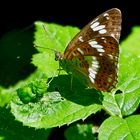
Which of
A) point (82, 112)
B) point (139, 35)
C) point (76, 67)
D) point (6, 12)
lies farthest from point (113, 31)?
point (6, 12)

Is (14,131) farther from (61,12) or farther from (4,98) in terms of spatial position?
(61,12)

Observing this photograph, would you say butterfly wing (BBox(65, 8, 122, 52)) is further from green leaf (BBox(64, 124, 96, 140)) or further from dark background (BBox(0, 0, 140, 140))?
dark background (BBox(0, 0, 140, 140))

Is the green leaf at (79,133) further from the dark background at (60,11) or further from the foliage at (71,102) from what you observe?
the dark background at (60,11)

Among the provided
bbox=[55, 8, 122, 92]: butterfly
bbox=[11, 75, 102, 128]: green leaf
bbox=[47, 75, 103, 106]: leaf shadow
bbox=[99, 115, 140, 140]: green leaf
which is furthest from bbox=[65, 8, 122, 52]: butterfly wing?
bbox=[99, 115, 140, 140]: green leaf

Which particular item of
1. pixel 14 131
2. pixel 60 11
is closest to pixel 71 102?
pixel 14 131

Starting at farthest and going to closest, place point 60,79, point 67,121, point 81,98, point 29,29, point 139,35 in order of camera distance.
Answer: point 29,29 → point 139,35 → point 60,79 → point 81,98 → point 67,121

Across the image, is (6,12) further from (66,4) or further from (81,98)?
(81,98)

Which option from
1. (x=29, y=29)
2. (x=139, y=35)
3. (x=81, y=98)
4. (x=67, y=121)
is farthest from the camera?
(x=29, y=29)
